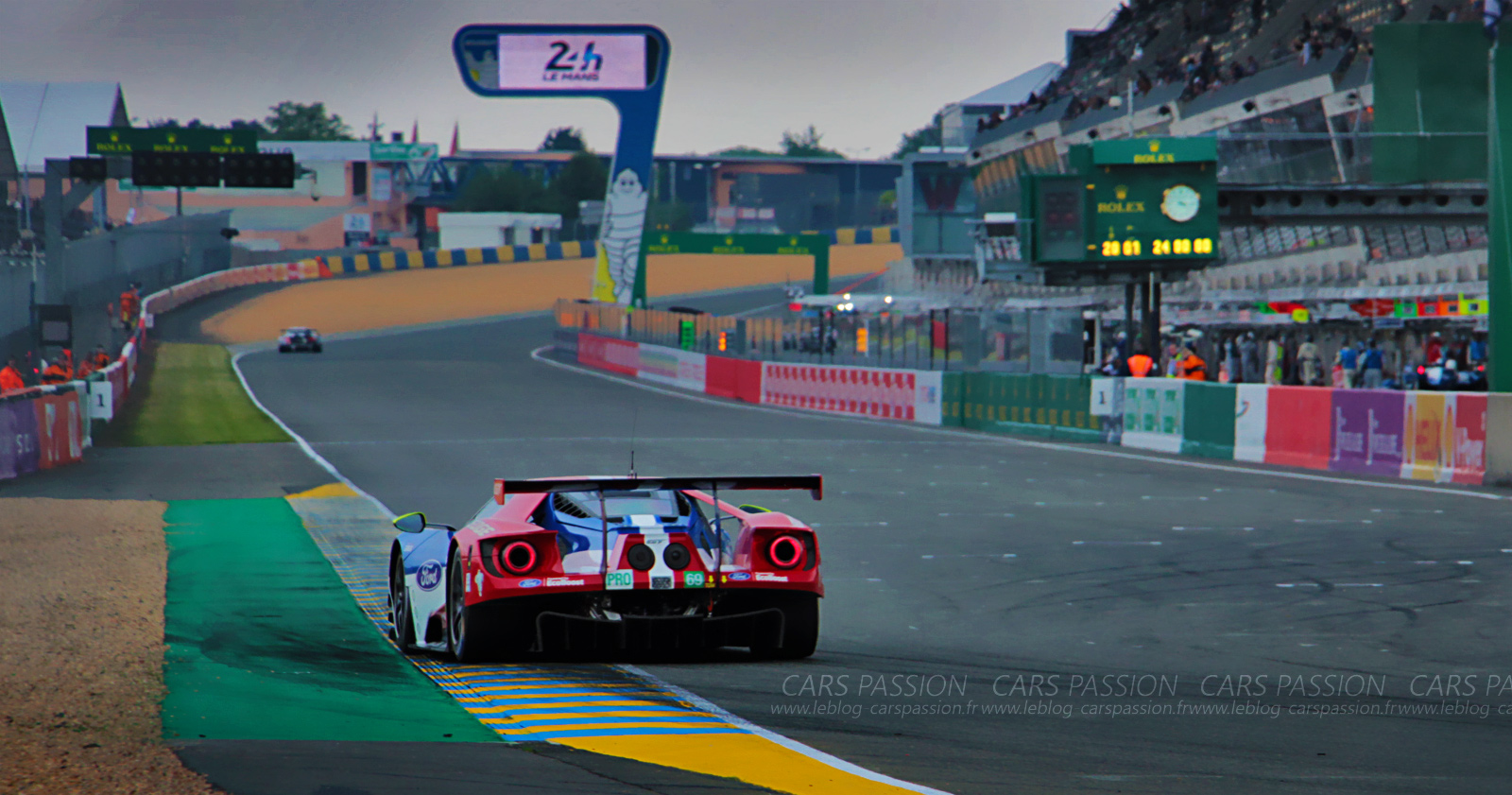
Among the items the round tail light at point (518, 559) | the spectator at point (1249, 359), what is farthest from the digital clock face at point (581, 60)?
the round tail light at point (518, 559)

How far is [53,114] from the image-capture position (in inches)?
3349

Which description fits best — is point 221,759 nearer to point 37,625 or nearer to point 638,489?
point 638,489

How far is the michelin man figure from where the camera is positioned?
59125 mm

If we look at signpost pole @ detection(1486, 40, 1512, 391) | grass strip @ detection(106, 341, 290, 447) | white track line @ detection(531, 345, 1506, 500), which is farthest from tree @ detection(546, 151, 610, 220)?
signpost pole @ detection(1486, 40, 1512, 391)

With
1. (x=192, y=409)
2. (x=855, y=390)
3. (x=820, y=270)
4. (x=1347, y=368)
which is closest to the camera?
(x=1347, y=368)

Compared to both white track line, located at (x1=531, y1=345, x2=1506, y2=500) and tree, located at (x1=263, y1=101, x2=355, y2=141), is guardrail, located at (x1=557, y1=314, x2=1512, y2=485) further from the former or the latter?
tree, located at (x1=263, y1=101, x2=355, y2=141)

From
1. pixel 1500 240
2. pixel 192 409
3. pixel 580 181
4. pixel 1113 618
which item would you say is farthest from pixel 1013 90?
pixel 1113 618

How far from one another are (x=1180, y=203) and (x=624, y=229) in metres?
33.2

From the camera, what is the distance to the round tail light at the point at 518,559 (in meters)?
8.14

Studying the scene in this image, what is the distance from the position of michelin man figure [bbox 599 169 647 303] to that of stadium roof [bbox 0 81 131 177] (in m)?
33.7

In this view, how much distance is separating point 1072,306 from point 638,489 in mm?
41761

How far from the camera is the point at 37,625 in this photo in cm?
930

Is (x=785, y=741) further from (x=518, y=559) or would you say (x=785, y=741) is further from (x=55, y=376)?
(x=55, y=376)

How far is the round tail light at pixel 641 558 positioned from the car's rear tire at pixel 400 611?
1770 millimetres
